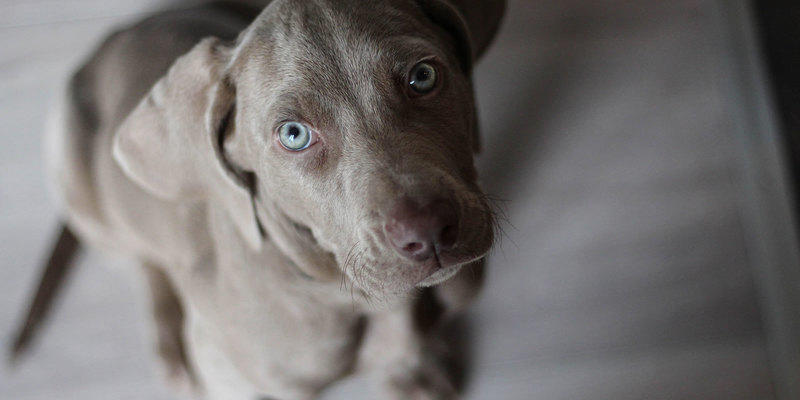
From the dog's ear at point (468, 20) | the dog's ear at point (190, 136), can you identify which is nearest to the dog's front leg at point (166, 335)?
the dog's ear at point (190, 136)

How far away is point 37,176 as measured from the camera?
2461mm

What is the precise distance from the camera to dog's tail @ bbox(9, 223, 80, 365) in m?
2.28

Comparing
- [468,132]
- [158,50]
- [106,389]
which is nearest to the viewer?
[468,132]

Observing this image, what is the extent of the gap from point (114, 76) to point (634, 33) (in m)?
1.75

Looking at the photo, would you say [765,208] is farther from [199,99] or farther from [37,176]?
[37,176]

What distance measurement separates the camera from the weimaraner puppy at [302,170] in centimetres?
124

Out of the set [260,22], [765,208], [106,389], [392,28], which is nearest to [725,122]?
[765,208]

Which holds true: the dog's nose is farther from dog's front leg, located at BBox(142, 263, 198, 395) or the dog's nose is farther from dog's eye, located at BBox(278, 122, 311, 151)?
dog's front leg, located at BBox(142, 263, 198, 395)

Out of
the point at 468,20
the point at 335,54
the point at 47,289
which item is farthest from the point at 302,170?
the point at 47,289

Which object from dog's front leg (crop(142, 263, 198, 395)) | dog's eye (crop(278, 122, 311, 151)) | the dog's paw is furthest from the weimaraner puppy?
dog's front leg (crop(142, 263, 198, 395))

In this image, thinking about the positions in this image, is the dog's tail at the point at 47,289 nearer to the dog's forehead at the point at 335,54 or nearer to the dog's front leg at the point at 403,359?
the dog's front leg at the point at 403,359

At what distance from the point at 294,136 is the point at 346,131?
0.10 m

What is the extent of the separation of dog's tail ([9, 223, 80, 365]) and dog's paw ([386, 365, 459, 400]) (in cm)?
116

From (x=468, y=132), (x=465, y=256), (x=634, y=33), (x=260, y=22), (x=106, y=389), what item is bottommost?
(x=106, y=389)
